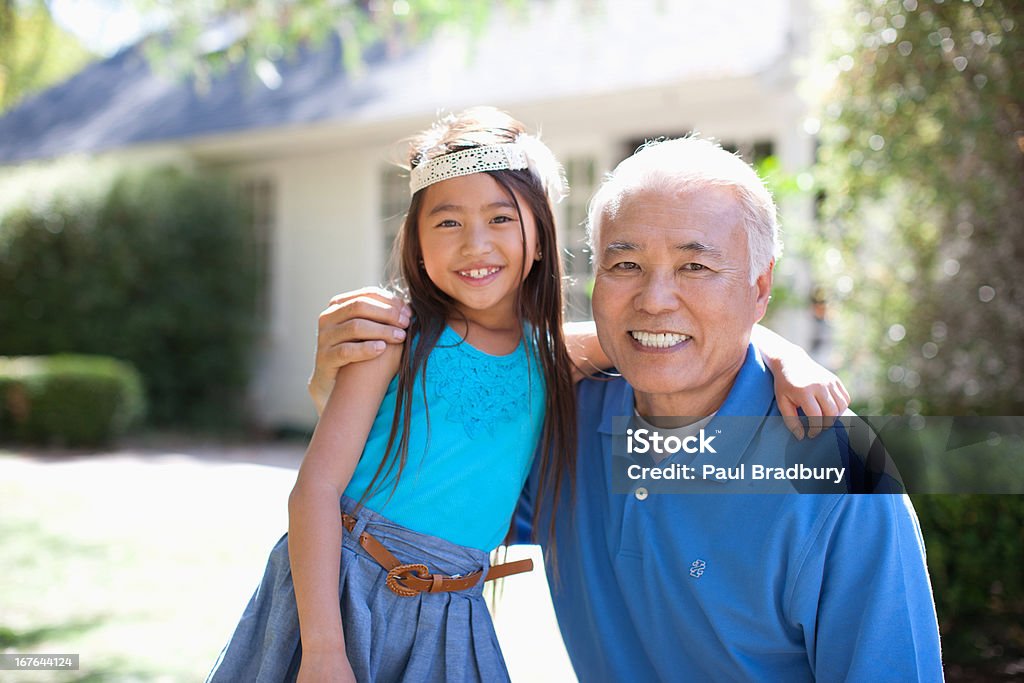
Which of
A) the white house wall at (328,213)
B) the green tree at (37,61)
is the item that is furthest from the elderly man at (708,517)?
the white house wall at (328,213)

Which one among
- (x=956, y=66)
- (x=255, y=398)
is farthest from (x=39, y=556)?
(x=255, y=398)

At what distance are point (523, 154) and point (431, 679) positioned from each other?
1.25m

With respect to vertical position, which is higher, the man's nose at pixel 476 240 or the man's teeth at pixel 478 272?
the man's nose at pixel 476 240

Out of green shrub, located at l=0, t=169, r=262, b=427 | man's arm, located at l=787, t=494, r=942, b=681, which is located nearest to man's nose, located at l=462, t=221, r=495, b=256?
man's arm, located at l=787, t=494, r=942, b=681

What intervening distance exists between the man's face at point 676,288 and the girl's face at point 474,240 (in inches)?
9.8

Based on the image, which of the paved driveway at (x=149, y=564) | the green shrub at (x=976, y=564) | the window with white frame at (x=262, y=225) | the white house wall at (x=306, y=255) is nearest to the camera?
the green shrub at (x=976, y=564)

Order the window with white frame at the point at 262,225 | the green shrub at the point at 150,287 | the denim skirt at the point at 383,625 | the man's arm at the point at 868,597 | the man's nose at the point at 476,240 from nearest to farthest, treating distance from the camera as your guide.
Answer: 1. the man's arm at the point at 868,597
2. the denim skirt at the point at 383,625
3. the man's nose at the point at 476,240
4. the green shrub at the point at 150,287
5. the window with white frame at the point at 262,225

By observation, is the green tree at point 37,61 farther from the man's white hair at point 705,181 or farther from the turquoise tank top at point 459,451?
the man's white hair at point 705,181

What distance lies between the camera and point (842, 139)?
5.66 metres

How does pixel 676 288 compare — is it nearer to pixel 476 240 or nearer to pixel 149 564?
pixel 476 240

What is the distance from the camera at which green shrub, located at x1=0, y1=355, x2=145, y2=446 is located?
33.8 feet

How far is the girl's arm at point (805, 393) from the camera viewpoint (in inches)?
83.1

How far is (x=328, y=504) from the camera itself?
207 centimetres

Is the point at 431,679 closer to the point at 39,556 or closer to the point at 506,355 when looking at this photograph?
the point at 506,355
